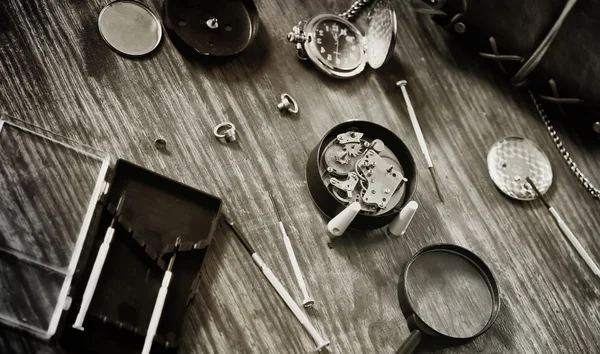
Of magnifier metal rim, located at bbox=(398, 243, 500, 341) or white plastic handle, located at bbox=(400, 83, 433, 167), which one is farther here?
white plastic handle, located at bbox=(400, 83, 433, 167)

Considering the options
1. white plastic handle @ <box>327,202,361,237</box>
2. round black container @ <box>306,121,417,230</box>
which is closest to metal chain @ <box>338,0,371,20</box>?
round black container @ <box>306,121,417,230</box>

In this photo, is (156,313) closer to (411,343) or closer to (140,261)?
(140,261)

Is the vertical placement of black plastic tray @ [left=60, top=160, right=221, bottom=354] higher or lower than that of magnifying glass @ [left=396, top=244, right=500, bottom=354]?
higher

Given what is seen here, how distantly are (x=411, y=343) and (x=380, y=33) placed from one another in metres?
0.87

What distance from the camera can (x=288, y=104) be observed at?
150 cm

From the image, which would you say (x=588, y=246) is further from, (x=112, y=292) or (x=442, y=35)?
(x=112, y=292)

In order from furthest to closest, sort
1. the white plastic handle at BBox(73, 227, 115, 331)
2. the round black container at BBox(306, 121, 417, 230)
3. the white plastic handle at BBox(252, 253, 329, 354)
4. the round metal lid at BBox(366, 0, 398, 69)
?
the round metal lid at BBox(366, 0, 398, 69), the round black container at BBox(306, 121, 417, 230), the white plastic handle at BBox(252, 253, 329, 354), the white plastic handle at BBox(73, 227, 115, 331)

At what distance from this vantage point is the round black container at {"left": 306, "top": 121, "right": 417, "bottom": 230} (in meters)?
1.40

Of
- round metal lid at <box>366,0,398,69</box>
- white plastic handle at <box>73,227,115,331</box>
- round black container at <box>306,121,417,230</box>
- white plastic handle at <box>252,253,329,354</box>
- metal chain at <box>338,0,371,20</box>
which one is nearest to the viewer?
white plastic handle at <box>73,227,115,331</box>

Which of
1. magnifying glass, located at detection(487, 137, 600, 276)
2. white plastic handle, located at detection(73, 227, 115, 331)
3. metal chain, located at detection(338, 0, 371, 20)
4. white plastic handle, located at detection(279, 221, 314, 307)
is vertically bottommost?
Answer: magnifying glass, located at detection(487, 137, 600, 276)

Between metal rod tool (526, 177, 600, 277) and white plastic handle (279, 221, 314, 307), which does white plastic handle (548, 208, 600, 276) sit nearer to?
metal rod tool (526, 177, 600, 277)

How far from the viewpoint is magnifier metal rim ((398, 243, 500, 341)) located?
133cm

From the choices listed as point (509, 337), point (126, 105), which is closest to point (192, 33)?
point (126, 105)

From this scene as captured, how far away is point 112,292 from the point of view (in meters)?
1.18
